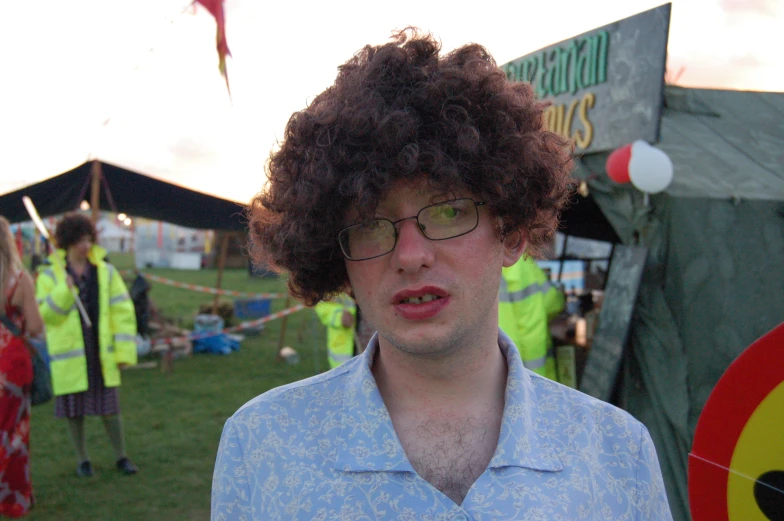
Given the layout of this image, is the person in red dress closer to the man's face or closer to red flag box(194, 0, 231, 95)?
red flag box(194, 0, 231, 95)

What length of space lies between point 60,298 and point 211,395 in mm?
3567

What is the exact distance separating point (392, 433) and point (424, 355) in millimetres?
173

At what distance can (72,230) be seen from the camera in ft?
16.8

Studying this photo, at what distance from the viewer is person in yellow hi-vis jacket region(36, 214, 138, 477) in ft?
16.5

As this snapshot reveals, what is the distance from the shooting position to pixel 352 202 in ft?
4.83

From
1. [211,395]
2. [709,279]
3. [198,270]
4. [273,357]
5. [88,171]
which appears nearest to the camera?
[709,279]

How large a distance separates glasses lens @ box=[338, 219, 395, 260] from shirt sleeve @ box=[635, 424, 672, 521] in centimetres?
68

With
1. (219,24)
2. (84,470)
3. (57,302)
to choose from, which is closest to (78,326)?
(57,302)

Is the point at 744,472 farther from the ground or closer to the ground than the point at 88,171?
closer to the ground

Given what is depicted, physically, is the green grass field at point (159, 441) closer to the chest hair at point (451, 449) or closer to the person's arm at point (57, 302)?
the chest hair at point (451, 449)

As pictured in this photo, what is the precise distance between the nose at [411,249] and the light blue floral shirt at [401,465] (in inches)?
11.2

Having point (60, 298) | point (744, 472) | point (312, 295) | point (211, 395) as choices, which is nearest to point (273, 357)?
point (211, 395)

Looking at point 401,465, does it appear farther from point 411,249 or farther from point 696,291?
point 696,291

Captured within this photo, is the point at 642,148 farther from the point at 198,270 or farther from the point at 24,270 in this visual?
the point at 198,270
